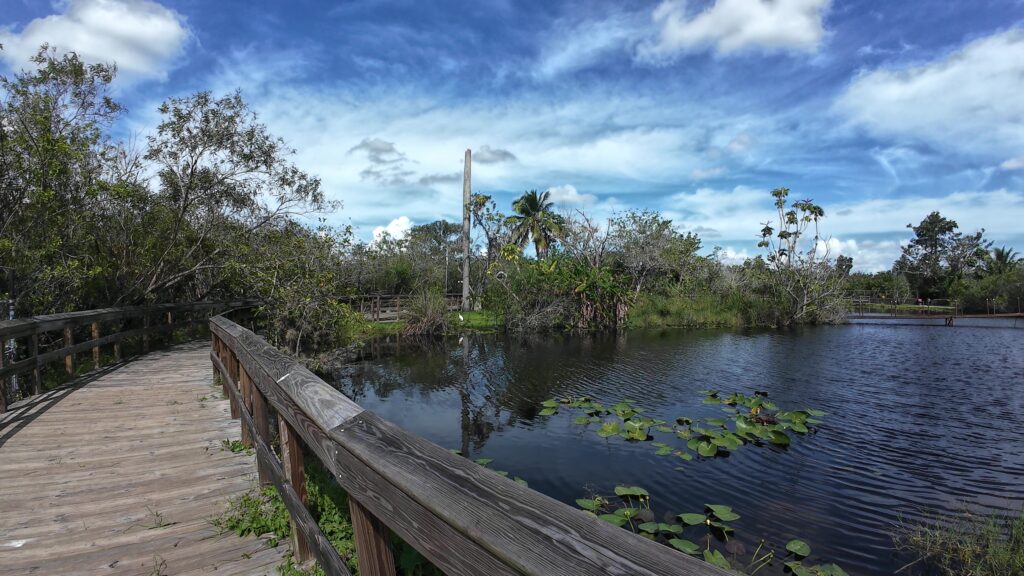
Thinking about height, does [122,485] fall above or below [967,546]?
above

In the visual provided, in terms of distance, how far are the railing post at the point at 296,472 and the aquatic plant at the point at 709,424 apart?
21.9 ft

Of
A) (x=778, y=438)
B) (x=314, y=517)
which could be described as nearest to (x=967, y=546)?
(x=778, y=438)

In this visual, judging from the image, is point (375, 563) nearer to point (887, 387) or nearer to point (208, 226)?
point (208, 226)

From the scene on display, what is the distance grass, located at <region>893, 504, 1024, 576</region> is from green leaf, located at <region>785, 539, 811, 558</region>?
919mm

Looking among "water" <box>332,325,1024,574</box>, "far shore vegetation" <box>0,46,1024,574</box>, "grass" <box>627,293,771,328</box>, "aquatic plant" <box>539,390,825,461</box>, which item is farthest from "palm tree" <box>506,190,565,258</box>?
"aquatic plant" <box>539,390,825,461</box>

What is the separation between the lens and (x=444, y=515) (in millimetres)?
1221

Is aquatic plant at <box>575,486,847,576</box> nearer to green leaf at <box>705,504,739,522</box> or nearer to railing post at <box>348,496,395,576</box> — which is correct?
green leaf at <box>705,504,739,522</box>

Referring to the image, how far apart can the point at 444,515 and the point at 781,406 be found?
11936 millimetres

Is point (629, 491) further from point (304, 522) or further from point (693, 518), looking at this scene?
point (304, 522)

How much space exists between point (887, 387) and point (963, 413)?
8.62 feet

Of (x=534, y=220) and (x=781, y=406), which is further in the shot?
(x=534, y=220)

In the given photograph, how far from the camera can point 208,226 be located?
540 inches

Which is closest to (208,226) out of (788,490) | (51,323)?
(51,323)

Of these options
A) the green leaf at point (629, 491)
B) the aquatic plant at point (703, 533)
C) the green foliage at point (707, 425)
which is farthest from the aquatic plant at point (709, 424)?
the aquatic plant at point (703, 533)
